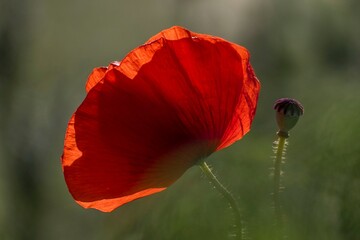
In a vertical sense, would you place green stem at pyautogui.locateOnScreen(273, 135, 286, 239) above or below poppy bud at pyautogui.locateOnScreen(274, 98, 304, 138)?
above

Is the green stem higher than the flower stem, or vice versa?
the green stem

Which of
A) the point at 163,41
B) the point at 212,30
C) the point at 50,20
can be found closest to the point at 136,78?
the point at 163,41

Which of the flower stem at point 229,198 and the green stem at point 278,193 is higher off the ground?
the green stem at point 278,193

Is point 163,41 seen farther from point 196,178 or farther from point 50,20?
point 50,20

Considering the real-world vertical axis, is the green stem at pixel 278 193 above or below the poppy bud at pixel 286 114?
above
